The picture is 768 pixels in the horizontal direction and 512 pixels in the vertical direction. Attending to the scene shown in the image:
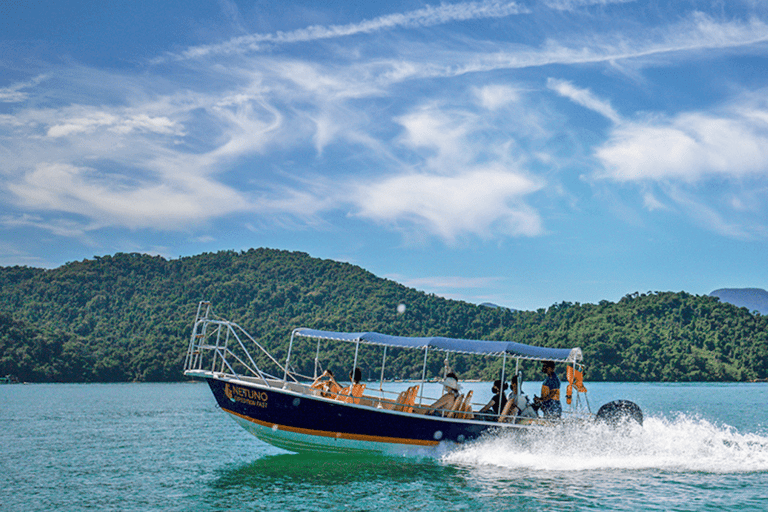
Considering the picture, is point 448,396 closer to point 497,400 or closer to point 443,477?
point 497,400

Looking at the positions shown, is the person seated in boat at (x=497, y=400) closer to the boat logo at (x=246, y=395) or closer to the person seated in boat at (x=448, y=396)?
the person seated in boat at (x=448, y=396)

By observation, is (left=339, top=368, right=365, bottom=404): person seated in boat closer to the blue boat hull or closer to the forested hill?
the blue boat hull

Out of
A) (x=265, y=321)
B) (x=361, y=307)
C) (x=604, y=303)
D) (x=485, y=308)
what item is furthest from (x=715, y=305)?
(x=265, y=321)

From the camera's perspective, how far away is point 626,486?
41.9 ft

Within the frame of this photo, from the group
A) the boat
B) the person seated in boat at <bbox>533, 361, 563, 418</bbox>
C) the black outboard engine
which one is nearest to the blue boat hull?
the boat

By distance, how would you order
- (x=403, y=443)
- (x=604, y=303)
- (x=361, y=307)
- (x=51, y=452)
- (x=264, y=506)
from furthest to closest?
(x=604, y=303) < (x=361, y=307) < (x=51, y=452) < (x=403, y=443) < (x=264, y=506)

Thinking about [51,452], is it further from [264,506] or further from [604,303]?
[604,303]

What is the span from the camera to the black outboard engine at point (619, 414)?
47.6ft

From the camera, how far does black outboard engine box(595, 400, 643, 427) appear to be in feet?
47.6

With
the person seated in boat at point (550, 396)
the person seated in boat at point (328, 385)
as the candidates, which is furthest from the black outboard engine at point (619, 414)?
the person seated in boat at point (328, 385)

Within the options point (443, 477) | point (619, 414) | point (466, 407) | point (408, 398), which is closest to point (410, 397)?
point (408, 398)

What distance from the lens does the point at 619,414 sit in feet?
47.8

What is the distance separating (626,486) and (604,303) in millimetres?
116925

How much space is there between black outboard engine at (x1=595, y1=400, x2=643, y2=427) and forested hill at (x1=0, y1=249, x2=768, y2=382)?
53.2 meters
